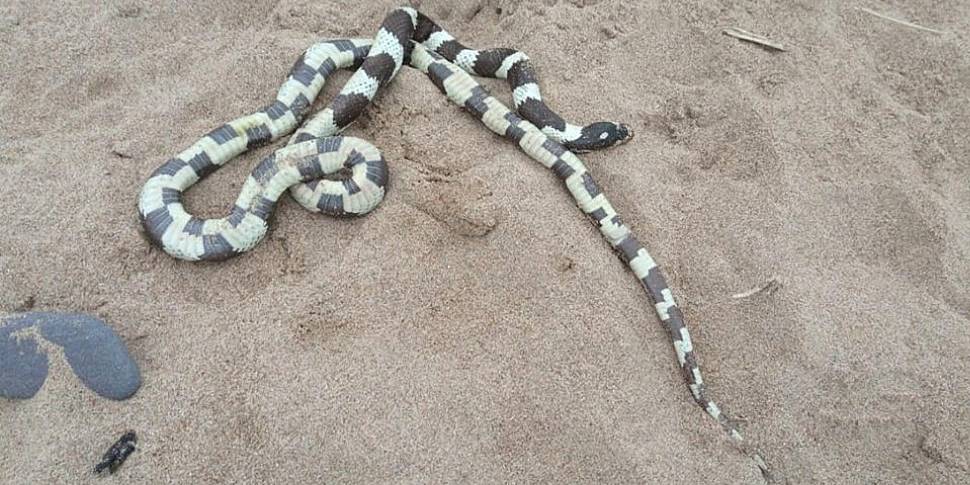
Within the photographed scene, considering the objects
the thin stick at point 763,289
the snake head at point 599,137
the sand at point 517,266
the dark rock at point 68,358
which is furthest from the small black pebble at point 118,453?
the thin stick at point 763,289

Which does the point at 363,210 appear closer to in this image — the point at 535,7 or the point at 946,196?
the point at 535,7

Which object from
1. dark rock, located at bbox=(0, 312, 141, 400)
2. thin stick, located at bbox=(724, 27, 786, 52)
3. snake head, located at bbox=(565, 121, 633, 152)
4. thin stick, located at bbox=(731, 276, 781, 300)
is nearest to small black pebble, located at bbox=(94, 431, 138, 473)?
dark rock, located at bbox=(0, 312, 141, 400)

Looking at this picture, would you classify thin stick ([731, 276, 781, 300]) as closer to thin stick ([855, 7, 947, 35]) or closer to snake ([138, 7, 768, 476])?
snake ([138, 7, 768, 476])

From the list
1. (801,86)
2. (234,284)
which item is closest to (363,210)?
(234,284)

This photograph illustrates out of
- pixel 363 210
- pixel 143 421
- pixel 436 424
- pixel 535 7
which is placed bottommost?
pixel 143 421

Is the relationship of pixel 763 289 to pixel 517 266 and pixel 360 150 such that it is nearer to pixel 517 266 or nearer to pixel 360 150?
pixel 517 266

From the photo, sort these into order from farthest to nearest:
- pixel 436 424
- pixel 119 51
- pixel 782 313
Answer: pixel 119 51, pixel 782 313, pixel 436 424

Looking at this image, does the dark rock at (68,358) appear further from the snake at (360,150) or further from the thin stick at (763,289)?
the thin stick at (763,289)
